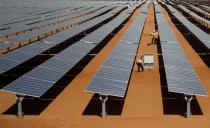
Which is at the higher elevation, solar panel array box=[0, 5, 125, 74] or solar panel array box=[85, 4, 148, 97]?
solar panel array box=[85, 4, 148, 97]

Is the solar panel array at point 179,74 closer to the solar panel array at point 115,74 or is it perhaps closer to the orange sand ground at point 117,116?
the orange sand ground at point 117,116

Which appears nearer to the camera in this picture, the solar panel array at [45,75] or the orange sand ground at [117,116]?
the orange sand ground at [117,116]

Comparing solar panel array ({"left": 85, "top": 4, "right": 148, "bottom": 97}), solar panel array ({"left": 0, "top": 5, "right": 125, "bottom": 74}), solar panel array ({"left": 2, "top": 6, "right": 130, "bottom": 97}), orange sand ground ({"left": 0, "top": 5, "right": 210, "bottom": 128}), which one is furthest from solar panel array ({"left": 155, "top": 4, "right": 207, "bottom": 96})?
solar panel array ({"left": 0, "top": 5, "right": 125, "bottom": 74})

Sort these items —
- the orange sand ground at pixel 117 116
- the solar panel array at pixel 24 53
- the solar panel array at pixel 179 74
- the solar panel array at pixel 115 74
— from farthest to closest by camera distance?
the solar panel array at pixel 24 53 < the solar panel array at pixel 179 74 < the solar panel array at pixel 115 74 < the orange sand ground at pixel 117 116

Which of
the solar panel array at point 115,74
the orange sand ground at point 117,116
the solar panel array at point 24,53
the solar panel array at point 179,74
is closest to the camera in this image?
the orange sand ground at point 117,116

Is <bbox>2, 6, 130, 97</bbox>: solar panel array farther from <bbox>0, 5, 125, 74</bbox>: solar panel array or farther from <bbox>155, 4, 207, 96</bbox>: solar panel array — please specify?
<bbox>155, 4, 207, 96</bbox>: solar panel array

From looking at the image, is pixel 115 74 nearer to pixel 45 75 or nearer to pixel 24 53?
pixel 45 75

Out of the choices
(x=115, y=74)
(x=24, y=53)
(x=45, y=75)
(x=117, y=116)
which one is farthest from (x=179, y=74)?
(x=24, y=53)

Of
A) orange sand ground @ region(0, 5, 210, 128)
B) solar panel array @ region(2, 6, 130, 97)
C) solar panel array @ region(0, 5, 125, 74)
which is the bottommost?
orange sand ground @ region(0, 5, 210, 128)

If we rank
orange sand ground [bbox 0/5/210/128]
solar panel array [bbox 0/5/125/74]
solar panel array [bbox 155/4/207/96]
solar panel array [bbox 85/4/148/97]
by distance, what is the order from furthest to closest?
solar panel array [bbox 0/5/125/74] → solar panel array [bbox 155/4/207/96] → solar panel array [bbox 85/4/148/97] → orange sand ground [bbox 0/5/210/128]

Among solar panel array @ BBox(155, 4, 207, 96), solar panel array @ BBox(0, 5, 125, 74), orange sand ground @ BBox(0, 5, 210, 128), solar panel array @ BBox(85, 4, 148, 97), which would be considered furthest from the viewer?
solar panel array @ BBox(0, 5, 125, 74)

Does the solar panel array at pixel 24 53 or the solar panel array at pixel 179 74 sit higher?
the solar panel array at pixel 179 74

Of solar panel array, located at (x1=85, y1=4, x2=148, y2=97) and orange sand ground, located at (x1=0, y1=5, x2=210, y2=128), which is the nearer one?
orange sand ground, located at (x1=0, y1=5, x2=210, y2=128)

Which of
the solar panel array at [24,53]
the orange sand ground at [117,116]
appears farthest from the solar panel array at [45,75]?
the solar panel array at [24,53]
